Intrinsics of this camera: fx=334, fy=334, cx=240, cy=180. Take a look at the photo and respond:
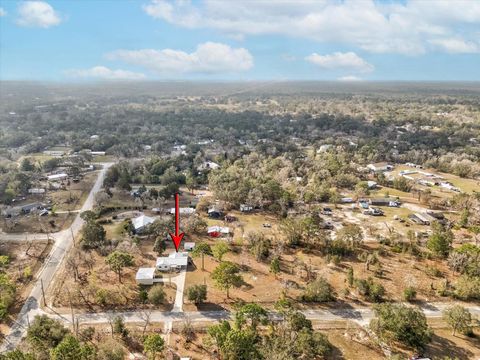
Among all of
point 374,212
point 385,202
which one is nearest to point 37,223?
point 374,212

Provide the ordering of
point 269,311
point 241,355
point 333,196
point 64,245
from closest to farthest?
point 241,355 → point 269,311 → point 64,245 → point 333,196

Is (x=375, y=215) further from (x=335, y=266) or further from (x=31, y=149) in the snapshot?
(x=31, y=149)

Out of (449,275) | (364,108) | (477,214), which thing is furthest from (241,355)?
(364,108)

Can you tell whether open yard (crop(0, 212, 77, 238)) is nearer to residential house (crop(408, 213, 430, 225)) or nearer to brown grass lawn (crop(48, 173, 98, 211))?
brown grass lawn (crop(48, 173, 98, 211))

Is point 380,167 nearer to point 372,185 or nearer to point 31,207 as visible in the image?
point 372,185

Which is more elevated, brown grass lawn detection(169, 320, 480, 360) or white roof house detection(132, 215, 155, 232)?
white roof house detection(132, 215, 155, 232)

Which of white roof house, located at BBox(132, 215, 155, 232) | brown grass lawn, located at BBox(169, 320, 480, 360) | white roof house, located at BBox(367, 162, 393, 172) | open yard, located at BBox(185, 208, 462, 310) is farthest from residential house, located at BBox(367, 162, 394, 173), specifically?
white roof house, located at BBox(132, 215, 155, 232)
